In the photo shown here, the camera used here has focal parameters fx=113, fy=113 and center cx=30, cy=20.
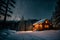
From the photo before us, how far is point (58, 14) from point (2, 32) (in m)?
2.74

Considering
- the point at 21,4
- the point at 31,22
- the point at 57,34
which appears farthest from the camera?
the point at 31,22

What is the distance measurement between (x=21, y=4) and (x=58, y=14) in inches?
71.9

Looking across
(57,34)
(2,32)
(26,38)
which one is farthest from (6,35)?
(57,34)

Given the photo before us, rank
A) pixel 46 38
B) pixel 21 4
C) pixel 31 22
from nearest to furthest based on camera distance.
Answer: pixel 46 38 → pixel 21 4 → pixel 31 22

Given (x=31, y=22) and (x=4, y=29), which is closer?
(x=4, y=29)

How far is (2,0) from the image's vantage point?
5.54m

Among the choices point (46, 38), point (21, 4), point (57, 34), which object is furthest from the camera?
point (21, 4)

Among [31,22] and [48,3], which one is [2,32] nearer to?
[31,22]

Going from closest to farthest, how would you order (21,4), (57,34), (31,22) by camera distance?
(57,34)
(21,4)
(31,22)

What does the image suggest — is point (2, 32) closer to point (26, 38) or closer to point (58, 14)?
point (26, 38)

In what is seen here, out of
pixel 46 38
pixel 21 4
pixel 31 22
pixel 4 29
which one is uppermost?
pixel 21 4

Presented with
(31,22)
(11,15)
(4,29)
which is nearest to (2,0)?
(11,15)

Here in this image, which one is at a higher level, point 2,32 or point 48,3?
point 48,3

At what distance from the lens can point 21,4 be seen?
527 centimetres
